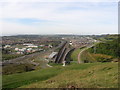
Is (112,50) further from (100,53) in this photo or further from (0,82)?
(0,82)

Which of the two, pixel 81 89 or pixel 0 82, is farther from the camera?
pixel 0 82

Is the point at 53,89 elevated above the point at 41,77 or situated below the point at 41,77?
above

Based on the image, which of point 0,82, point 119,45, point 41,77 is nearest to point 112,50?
point 119,45

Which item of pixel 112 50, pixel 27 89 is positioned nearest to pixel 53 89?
pixel 27 89

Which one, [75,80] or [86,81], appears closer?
[86,81]

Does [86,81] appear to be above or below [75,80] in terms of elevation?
above

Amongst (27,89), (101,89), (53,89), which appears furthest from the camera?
(27,89)

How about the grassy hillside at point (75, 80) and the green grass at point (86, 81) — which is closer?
the green grass at point (86, 81)

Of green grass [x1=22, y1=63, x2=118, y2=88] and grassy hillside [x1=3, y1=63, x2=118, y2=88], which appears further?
grassy hillside [x1=3, y1=63, x2=118, y2=88]

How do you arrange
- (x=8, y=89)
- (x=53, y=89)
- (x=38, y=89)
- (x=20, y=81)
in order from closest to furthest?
1. (x=53, y=89)
2. (x=38, y=89)
3. (x=8, y=89)
4. (x=20, y=81)

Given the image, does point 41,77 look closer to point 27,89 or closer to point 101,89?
point 27,89
